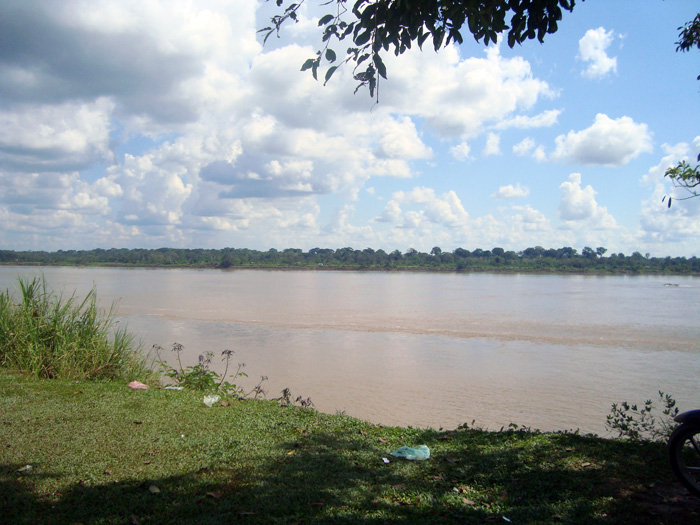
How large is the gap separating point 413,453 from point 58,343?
5.96 m

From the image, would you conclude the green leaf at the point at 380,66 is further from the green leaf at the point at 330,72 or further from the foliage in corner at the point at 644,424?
the foliage in corner at the point at 644,424

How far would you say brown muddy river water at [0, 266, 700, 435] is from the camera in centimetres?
1038

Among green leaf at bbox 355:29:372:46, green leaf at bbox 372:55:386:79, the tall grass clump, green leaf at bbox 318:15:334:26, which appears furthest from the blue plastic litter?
the tall grass clump

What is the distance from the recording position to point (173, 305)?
29.9 meters

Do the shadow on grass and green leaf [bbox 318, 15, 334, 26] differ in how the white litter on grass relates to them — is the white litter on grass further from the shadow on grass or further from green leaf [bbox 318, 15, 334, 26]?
green leaf [bbox 318, 15, 334, 26]

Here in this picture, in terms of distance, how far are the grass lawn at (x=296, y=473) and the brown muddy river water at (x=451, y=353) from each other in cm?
412

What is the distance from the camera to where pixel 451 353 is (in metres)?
16.4

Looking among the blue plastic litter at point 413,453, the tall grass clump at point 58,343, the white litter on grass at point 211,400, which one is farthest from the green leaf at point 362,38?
the tall grass clump at point 58,343

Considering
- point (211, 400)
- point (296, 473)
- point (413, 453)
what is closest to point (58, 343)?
point (211, 400)

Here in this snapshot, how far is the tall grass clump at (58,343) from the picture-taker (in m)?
7.66

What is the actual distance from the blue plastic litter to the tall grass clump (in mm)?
5195

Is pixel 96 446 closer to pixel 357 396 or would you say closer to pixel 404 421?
pixel 404 421

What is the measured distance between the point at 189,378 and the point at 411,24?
19.4 ft

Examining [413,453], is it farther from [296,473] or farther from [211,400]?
[211,400]
